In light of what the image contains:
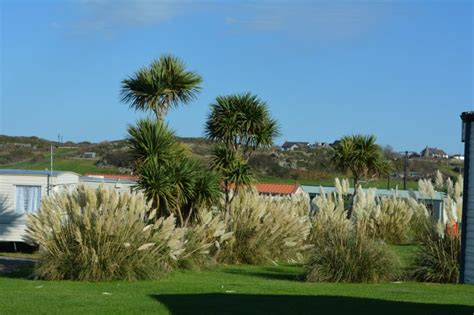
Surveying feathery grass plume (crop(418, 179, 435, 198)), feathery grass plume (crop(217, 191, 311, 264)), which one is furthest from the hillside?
feathery grass plume (crop(418, 179, 435, 198))

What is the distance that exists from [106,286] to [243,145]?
1124cm

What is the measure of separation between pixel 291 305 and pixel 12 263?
35.2 feet

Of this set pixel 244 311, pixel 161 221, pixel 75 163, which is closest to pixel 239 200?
pixel 161 221

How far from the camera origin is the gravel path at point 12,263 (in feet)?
63.7

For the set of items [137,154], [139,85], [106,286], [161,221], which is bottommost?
[106,286]

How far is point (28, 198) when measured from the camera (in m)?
25.9

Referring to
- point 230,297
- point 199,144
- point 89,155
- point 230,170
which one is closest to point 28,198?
point 230,170

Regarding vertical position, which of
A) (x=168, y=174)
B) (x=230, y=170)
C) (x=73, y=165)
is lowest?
(x=168, y=174)

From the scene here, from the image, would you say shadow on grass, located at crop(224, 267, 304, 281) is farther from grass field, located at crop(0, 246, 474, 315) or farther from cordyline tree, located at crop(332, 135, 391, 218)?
cordyline tree, located at crop(332, 135, 391, 218)

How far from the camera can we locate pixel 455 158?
87.6 metres

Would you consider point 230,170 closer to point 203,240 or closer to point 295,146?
point 203,240

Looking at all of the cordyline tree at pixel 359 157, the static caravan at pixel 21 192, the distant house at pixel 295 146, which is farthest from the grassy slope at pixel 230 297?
the distant house at pixel 295 146

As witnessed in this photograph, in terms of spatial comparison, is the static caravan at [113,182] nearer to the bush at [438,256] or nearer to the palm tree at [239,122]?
the palm tree at [239,122]

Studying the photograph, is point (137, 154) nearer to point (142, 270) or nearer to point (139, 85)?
point (139, 85)
